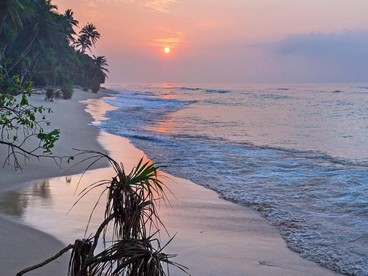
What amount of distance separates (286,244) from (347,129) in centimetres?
2017

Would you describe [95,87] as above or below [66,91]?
above

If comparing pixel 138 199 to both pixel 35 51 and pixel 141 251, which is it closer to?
pixel 141 251

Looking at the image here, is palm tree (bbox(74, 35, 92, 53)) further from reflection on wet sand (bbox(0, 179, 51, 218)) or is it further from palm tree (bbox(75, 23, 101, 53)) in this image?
reflection on wet sand (bbox(0, 179, 51, 218))

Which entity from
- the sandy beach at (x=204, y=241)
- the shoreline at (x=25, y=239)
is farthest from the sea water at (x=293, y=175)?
the shoreline at (x=25, y=239)

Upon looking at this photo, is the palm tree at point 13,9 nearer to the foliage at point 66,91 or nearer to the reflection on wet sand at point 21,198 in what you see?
the foliage at point 66,91

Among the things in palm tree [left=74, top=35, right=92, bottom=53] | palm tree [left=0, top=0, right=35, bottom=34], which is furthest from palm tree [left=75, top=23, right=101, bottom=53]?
palm tree [left=0, top=0, right=35, bottom=34]

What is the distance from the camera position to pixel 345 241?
6.31 metres

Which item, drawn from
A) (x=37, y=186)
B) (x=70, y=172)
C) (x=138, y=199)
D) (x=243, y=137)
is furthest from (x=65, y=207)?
(x=243, y=137)

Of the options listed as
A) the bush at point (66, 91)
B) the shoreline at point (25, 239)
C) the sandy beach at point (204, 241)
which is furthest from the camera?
the bush at point (66, 91)

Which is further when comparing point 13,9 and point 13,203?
point 13,9

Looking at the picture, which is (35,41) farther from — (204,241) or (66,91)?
(204,241)

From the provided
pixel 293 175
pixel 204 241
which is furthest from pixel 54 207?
pixel 293 175

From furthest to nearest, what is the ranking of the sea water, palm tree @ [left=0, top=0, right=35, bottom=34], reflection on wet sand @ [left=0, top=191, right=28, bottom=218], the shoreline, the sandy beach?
1. palm tree @ [left=0, top=0, right=35, bottom=34]
2. reflection on wet sand @ [left=0, top=191, right=28, bottom=218]
3. the sea water
4. the sandy beach
5. the shoreline

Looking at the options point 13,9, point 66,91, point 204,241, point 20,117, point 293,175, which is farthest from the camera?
point 66,91
